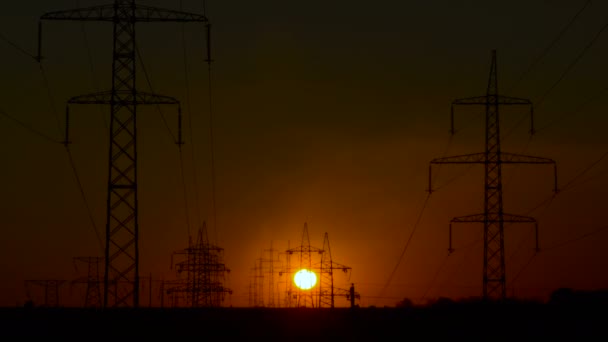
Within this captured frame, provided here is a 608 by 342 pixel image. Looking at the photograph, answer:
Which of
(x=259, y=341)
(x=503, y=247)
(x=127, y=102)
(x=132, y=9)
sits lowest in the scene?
(x=259, y=341)

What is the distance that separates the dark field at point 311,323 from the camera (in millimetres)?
44409

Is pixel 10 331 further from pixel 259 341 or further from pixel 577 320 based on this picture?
pixel 577 320

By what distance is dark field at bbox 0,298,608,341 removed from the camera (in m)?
44.4

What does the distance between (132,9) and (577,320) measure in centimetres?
2426

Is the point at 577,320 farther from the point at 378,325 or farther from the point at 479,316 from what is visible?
the point at 378,325

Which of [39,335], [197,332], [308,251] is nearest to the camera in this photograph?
[39,335]

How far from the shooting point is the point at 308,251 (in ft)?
328

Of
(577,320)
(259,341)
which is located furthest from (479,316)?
(259,341)

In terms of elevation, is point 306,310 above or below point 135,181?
below

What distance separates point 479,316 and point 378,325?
15.5ft

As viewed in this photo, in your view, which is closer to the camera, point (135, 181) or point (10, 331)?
point (10, 331)

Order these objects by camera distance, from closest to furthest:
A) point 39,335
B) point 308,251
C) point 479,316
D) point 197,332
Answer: point 39,335 < point 197,332 < point 479,316 < point 308,251

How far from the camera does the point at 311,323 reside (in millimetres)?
48188

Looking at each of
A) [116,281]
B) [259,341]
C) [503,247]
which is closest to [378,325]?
[259,341]
